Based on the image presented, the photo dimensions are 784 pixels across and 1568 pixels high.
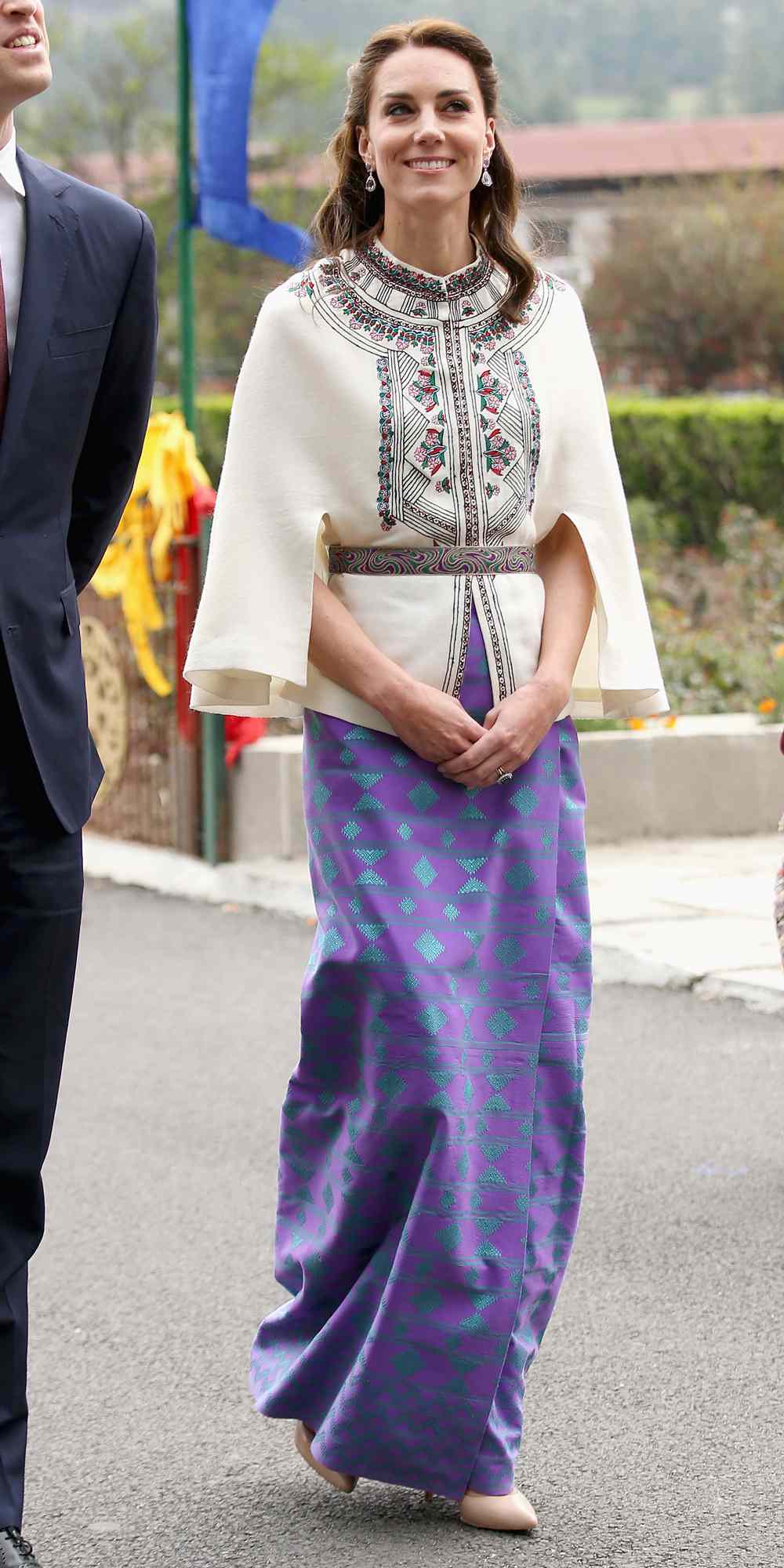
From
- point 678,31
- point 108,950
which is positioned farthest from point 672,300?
point 678,31

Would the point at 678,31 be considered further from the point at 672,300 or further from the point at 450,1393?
the point at 450,1393

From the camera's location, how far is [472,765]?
126 inches

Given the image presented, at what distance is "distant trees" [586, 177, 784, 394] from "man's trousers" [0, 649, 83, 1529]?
3300 cm

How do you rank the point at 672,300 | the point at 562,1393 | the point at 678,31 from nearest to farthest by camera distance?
1. the point at 562,1393
2. the point at 672,300
3. the point at 678,31

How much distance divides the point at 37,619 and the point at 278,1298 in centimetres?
196

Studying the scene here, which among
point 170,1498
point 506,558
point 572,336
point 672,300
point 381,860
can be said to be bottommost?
point 170,1498

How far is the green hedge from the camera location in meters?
22.0

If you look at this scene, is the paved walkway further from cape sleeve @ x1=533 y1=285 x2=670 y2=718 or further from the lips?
the lips

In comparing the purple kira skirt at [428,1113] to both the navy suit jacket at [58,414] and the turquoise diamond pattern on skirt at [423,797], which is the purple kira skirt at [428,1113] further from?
the navy suit jacket at [58,414]

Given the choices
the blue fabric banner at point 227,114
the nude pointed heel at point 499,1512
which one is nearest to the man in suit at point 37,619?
the nude pointed heel at point 499,1512

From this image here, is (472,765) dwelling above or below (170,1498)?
above

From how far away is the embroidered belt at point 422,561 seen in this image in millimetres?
3285

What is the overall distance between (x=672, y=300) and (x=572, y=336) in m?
34.7

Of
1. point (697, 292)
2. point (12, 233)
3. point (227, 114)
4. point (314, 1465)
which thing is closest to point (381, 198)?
point (12, 233)
